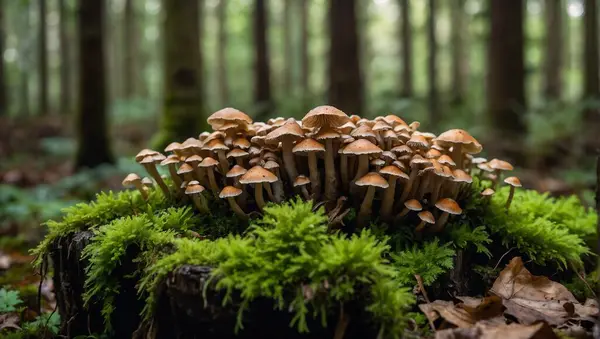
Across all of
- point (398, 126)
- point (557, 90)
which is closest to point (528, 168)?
point (398, 126)

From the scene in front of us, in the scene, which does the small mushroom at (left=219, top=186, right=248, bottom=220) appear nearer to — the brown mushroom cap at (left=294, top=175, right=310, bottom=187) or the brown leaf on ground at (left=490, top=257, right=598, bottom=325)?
the brown mushroom cap at (left=294, top=175, right=310, bottom=187)

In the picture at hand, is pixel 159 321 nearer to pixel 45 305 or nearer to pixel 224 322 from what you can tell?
pixel 224 322

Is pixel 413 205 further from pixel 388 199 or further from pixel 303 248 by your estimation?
pixel 303 248

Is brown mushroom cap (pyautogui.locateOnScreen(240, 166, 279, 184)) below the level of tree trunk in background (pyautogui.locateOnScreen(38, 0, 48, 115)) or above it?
below

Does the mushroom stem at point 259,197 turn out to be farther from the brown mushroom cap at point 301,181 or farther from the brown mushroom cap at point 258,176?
the brown mushroom cap at point 301,181

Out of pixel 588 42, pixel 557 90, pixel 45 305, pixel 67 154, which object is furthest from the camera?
pixel 557 90

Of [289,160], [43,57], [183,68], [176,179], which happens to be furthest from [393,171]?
[43,57]

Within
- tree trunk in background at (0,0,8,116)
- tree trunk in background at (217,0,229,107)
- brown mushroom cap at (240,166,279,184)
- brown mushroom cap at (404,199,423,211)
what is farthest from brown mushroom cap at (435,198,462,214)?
tree trunk in background at (217,0,229,107)
